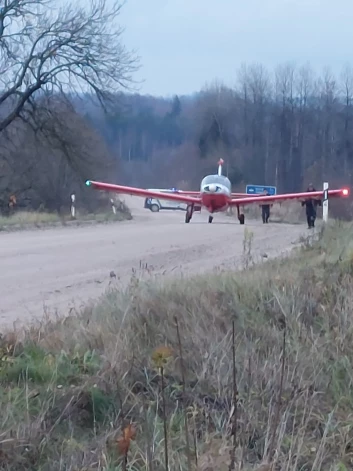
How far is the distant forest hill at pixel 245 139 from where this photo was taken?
59469 mm

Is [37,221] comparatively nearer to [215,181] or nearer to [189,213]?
[189,213]

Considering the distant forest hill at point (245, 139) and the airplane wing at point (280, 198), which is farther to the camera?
the distant forest hill at point (245, 139)

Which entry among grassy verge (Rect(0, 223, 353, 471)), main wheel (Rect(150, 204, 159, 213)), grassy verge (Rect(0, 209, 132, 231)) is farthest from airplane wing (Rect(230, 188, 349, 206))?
grassy verge (Rect(0, 223, 353, 471))

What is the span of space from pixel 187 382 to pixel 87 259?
335 inches

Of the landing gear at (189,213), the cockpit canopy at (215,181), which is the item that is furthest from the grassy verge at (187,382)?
the cockpit canopy at (215,181)

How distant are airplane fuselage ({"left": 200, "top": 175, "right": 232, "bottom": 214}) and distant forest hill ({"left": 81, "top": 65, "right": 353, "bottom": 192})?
911 inches

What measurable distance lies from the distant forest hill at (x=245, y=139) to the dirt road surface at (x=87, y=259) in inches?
1452

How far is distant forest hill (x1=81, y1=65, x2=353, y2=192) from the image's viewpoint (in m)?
59.5

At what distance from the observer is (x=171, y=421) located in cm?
496

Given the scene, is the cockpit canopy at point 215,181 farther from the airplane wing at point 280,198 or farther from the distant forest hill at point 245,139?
the distant forest hill at point 245,139

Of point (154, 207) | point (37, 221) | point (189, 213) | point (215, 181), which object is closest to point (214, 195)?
point (215, 181)

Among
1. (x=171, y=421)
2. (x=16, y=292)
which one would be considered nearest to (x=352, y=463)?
(x=171, y=421)

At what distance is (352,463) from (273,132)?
63367mm

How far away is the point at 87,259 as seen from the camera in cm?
1402
